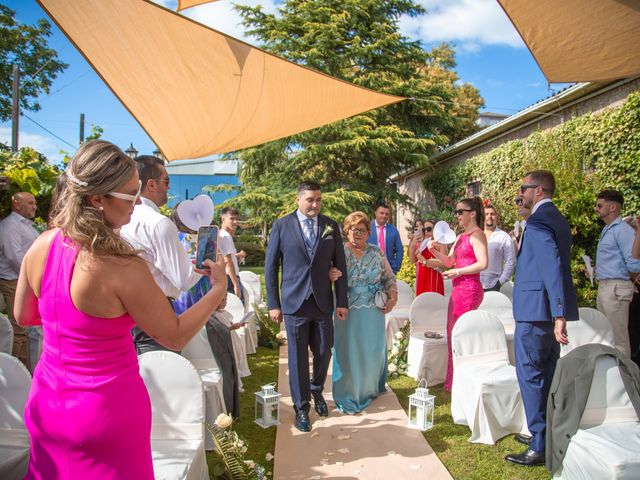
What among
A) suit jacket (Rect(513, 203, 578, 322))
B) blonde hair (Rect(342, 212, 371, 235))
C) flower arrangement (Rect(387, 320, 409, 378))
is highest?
blonde hair (Rect(342, 212, 371, 235))

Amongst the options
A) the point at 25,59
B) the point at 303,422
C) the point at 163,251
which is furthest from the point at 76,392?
the point at 25,59

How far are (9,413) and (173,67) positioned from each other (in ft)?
11.9

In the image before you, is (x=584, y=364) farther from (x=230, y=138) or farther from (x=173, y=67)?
(x=230, y=138)

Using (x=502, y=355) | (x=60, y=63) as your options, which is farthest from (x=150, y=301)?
(x=60, y=63)

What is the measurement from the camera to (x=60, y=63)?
23.4 m

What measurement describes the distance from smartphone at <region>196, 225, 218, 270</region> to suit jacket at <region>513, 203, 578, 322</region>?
2.67 meters

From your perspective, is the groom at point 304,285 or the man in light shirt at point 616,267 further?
the man in light shirt at point 616,267

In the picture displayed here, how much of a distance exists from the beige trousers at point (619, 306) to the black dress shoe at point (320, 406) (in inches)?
133

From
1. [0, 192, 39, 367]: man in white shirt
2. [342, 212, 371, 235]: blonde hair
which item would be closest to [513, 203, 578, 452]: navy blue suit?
[342, 212, 371, 235]: blonde hair

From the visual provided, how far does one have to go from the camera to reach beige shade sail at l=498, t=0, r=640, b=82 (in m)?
4.22

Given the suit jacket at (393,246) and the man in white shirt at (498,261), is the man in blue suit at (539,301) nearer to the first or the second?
the man in white shirt at (498,261)

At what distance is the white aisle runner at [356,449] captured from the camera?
12.0 feet

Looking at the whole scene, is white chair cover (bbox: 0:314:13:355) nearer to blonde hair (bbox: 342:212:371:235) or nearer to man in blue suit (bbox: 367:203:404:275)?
blonde hair (bbox: 342:212:371:235)


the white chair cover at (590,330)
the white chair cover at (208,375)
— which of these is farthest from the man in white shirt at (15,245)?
the white chair cover at (590,330)
